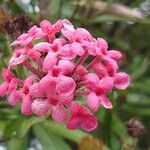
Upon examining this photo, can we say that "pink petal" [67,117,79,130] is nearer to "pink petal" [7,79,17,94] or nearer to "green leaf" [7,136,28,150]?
"pink petal" [7,79,17,94]

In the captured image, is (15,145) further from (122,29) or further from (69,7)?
(122,29)

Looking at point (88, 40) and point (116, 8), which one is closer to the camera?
point (88, 40)

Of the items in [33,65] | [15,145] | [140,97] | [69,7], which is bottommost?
[140,97]

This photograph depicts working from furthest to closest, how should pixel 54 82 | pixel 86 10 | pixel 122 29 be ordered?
1. pixel 122 29
2. pixel 86 10
3. pixel 54 82

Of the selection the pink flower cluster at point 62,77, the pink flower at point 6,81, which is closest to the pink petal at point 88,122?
the pink flower cluster at point 62,77

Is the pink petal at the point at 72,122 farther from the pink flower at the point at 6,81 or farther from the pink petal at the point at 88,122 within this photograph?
the pink flower at the point at 6,81

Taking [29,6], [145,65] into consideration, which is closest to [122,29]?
[145,65]

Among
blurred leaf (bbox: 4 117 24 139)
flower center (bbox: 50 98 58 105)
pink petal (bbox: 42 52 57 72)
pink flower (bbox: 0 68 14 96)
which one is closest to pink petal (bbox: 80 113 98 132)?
flower center (bbox: 50 98 58 105)
